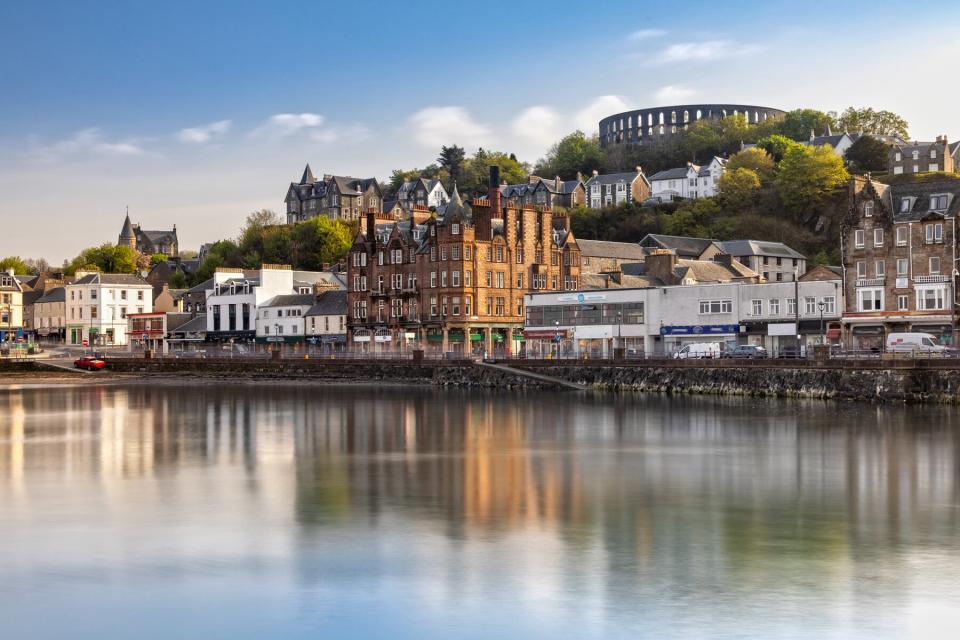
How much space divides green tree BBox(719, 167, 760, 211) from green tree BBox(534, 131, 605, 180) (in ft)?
141

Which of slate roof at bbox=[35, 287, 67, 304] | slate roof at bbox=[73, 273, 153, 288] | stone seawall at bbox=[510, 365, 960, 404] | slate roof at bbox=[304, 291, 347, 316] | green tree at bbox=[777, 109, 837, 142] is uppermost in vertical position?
green tree at bbox=[777, 109, 837, 142]

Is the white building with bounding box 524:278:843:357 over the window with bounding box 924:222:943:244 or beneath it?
Answer: beneath

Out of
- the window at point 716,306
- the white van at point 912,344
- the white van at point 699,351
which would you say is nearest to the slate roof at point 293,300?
the window at point 716,306

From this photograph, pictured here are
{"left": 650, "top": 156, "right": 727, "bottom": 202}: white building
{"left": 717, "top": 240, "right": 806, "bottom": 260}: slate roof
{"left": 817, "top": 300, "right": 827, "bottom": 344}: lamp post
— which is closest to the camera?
{"left": 817, "top": 300, "right": 827, "bottom": 344}: lamp post

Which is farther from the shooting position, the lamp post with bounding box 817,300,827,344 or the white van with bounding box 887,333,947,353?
the lamp post with bounding box 817,300,827,344

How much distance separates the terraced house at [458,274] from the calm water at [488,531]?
4318cm

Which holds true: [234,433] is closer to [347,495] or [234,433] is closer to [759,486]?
[347,495]

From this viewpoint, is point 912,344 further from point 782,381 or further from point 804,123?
point 804,123

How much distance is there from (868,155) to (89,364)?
95.3 m

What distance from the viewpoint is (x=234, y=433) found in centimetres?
4247

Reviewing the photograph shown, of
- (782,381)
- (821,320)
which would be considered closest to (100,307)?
(821,320)

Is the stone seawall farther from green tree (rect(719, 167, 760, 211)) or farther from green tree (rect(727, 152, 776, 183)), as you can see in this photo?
green tree (rect(727, 152, 776, 183))

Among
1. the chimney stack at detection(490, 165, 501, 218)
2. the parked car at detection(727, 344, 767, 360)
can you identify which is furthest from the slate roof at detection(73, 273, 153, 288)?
the parked car at detection(727, 344, 767, 360)

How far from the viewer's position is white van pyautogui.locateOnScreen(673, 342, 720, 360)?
207 ft
